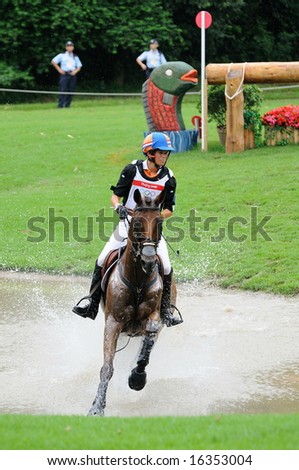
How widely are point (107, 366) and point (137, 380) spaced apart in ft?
1.12

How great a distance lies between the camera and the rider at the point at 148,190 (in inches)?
376

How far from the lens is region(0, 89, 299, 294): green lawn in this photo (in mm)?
15328

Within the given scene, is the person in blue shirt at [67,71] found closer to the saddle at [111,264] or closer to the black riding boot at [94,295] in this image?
the black riding boot at [94,295]

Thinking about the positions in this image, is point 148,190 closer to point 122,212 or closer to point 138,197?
point 122,212

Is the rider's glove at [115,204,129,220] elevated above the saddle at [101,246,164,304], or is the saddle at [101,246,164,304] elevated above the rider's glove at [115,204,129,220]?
the rider's glove at [115,204,129,220]

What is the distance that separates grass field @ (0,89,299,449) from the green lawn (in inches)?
0.9

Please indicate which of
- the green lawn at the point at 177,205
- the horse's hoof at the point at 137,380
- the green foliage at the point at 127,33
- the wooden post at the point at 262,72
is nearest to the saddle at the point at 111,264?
the horse's hoof at the point at 137,380

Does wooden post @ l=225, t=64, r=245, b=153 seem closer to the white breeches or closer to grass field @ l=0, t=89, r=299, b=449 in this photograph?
grass field @ l=0, t=89, r=299, b=449

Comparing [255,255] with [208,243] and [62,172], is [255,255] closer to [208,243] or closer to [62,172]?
[208,243]

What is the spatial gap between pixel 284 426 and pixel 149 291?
2.57 metres

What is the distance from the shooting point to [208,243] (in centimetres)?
1622

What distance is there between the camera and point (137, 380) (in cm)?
938

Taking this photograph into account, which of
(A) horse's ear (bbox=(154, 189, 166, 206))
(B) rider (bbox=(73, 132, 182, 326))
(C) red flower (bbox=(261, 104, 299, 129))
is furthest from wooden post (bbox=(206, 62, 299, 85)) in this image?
(A) horse's ear (bbox=(154, 189, 166, 206))

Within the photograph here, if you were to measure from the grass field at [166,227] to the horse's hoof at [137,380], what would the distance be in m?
1.64
